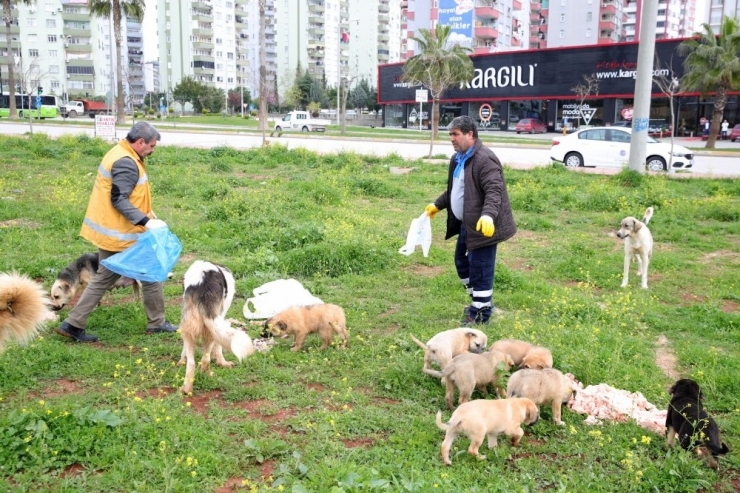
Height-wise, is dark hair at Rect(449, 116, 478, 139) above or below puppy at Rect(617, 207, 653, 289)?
above

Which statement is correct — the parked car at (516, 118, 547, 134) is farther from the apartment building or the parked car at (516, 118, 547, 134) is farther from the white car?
the apartment building

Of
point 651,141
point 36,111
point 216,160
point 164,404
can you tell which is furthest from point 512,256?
point 36,111

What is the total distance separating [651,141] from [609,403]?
1862 centimetres

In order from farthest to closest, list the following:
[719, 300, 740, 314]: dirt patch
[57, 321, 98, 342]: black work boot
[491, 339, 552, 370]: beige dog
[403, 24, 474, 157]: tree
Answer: [403, 24, 474, 157]: tree → [719, 300, 740, 314]: dirt patch → [57, 321, 98, 342]: black work boot → [491, 339, 552, 370]: beige dog

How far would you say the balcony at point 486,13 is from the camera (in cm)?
7619

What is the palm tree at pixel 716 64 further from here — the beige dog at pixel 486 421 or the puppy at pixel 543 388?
the beige dog at pixel 486 421

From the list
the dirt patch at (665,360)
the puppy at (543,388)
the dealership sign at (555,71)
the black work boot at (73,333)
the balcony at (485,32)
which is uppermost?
the balcony at (485,32)

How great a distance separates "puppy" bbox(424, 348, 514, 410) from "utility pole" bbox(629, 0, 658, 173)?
13088 millimetres

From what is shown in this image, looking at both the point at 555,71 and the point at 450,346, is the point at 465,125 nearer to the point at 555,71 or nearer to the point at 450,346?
the point at 450,346

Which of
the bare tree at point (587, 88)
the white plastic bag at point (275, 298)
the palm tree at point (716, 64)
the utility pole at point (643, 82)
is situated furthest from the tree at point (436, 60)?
the white plastic bag at point (275, 298)

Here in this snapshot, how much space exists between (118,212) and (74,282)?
179 cm

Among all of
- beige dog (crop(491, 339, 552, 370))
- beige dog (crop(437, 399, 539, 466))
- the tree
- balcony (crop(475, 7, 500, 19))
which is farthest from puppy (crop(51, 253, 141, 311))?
balcony (crop(475, 7, 500, 19))

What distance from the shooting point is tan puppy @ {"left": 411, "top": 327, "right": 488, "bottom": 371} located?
5109mm

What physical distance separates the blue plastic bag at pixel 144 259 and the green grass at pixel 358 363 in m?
0.67
